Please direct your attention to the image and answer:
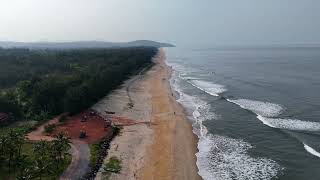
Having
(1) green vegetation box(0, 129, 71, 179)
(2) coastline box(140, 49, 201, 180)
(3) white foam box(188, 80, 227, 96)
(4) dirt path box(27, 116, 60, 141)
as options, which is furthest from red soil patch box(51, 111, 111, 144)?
(3) white foam box(188, 80, 227, 96)

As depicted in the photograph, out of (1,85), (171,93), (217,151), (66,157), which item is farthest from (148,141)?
(1,85)

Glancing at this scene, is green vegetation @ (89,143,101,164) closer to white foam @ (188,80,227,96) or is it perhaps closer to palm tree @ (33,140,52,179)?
palm tree @ (33,140,52,179)

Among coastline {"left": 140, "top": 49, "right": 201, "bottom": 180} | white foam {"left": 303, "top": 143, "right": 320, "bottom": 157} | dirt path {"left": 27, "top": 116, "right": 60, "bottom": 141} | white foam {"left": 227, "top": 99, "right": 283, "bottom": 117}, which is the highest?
white foam {"left": 227, "top": 99, "right": 283, "bottom": 117}

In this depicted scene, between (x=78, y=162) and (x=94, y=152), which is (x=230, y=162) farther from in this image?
(x=78, y=162)

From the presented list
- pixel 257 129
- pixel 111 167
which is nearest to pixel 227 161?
pixel 111 167

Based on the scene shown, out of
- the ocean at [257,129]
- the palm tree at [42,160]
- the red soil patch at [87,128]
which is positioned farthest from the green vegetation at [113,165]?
the ocean at [257,129]

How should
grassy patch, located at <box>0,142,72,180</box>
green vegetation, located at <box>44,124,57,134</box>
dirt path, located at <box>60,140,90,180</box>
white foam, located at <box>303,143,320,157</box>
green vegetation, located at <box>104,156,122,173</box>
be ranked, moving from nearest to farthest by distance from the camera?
grassy patch, located at <box>0,142,72,180</box> < dirt path, located at <box>60,140,90,180</box> < green vegetation, located at <box>104,156,122,173</box> < white foam, located at <box>303,143,320,157</box> < green vegetation, located at <box>44,124,57,134</box>
